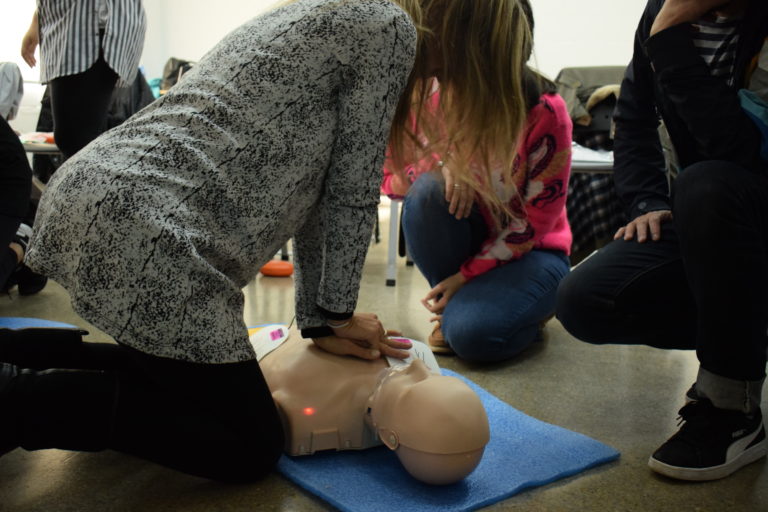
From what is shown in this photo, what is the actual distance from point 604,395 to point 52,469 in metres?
0.99

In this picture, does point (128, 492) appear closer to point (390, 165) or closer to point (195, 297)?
point (195, 297)

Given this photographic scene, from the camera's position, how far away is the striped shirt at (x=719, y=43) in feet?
3.52

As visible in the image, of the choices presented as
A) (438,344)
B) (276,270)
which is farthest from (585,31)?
(438,344)

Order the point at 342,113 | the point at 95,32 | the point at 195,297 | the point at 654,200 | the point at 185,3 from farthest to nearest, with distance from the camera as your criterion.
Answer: the point at 185,3 → the point at 95,32 → the point at 654,200 → the point at 342,113 → the point at 195,297

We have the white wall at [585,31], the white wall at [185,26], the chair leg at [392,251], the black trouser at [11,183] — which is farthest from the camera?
the white wall at [185,26]

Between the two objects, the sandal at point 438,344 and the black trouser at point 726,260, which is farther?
the sandal at point 438,344

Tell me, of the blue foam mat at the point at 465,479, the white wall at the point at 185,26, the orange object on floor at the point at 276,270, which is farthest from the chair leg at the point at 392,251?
the white wall at the point at 185,26

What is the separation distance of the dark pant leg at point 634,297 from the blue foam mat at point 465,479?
0.22 m

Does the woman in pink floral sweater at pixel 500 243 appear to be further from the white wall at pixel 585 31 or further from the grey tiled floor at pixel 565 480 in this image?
the white wall at pixel 585 31

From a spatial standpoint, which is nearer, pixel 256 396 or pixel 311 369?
pixel 256 396

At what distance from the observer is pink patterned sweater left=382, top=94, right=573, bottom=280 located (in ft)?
4.87

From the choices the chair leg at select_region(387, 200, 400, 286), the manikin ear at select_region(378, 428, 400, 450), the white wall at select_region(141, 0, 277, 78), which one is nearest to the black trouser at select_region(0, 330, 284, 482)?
the manikin ear at select_region(378, 428, 400, 450)

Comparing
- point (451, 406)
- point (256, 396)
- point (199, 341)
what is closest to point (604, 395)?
point (451, 406)

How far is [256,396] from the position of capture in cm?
90
